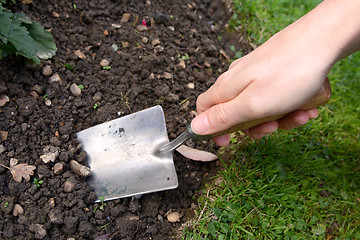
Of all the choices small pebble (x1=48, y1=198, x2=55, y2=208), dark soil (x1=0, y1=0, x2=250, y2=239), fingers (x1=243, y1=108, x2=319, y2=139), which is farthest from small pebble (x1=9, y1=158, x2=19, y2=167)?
fingers (x1=243, y1=108, x2=319, y2=139)

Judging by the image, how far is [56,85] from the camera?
6.03 feet

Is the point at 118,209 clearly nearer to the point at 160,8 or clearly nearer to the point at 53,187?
the point at 53,187

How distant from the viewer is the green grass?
1677 mm

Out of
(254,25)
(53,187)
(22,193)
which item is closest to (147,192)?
(53,187)

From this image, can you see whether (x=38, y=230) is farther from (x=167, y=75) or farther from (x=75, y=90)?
(x=167, y=75)

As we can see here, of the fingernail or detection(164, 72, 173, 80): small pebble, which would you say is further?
detection(164, 72, 173, 80): small pebble

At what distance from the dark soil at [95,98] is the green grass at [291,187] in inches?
5.8

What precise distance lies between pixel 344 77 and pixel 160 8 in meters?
1.51

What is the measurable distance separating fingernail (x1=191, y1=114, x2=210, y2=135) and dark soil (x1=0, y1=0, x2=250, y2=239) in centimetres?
43

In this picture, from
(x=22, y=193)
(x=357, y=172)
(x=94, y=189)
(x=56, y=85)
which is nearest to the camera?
(x=22, y=193)


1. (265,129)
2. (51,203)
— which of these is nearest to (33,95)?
(51,203)

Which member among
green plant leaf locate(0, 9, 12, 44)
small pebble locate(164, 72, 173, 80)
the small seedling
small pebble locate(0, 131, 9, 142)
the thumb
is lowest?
the small seedling

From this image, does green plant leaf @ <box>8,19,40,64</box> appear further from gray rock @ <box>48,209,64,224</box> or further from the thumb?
the thumb

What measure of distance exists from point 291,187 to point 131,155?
2.95 ft
